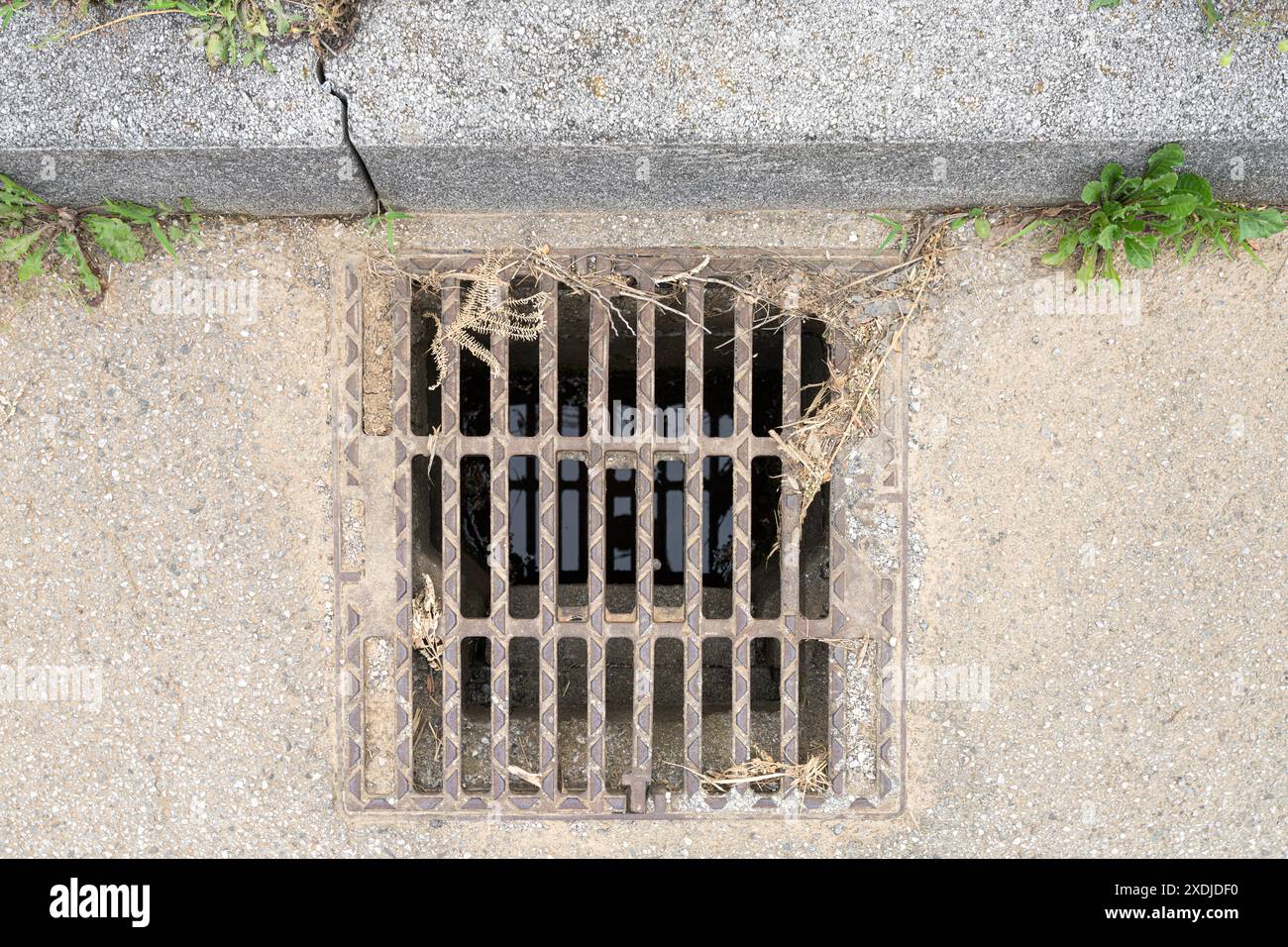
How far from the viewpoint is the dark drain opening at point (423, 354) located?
2.36 m

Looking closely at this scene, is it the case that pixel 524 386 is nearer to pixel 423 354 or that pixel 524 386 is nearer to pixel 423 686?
pixel 423 354

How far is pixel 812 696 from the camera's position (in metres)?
2.60

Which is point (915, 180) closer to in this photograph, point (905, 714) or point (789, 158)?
point (789, 158)

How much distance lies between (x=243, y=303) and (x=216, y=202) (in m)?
0.27

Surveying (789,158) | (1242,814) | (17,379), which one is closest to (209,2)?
(17,379)

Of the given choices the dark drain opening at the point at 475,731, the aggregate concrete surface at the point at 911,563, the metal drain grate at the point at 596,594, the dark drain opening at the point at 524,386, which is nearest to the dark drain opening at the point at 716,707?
the metal drain grate at the point at 596,594

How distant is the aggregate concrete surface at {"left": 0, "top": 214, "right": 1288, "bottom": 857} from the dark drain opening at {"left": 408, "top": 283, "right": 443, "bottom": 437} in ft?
0.56

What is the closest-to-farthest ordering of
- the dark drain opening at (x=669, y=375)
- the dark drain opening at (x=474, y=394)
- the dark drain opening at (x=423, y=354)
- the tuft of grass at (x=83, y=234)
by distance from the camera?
1. the tuft of grass at (x=83, y=234)
2. the dark drain opening at (x=423, y=354)
3. the dark drain opening at (x=669, y=375)
4. the dark drain opening at (x=474, y=394)

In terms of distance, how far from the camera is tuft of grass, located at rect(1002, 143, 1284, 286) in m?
2.01

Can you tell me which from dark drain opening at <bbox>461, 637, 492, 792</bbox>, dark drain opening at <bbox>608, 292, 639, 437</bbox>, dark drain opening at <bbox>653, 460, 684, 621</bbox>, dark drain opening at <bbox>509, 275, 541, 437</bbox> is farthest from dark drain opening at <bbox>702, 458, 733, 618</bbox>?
dark drain opening at <bbox>461, 637, 492, 792</bbox>

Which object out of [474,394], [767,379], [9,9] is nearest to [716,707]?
[767,379]

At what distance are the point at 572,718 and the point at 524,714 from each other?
0.15 m

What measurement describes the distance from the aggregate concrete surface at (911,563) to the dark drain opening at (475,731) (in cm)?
13

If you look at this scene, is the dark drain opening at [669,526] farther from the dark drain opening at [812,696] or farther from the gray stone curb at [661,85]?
the gray stone curb at [661,85]
